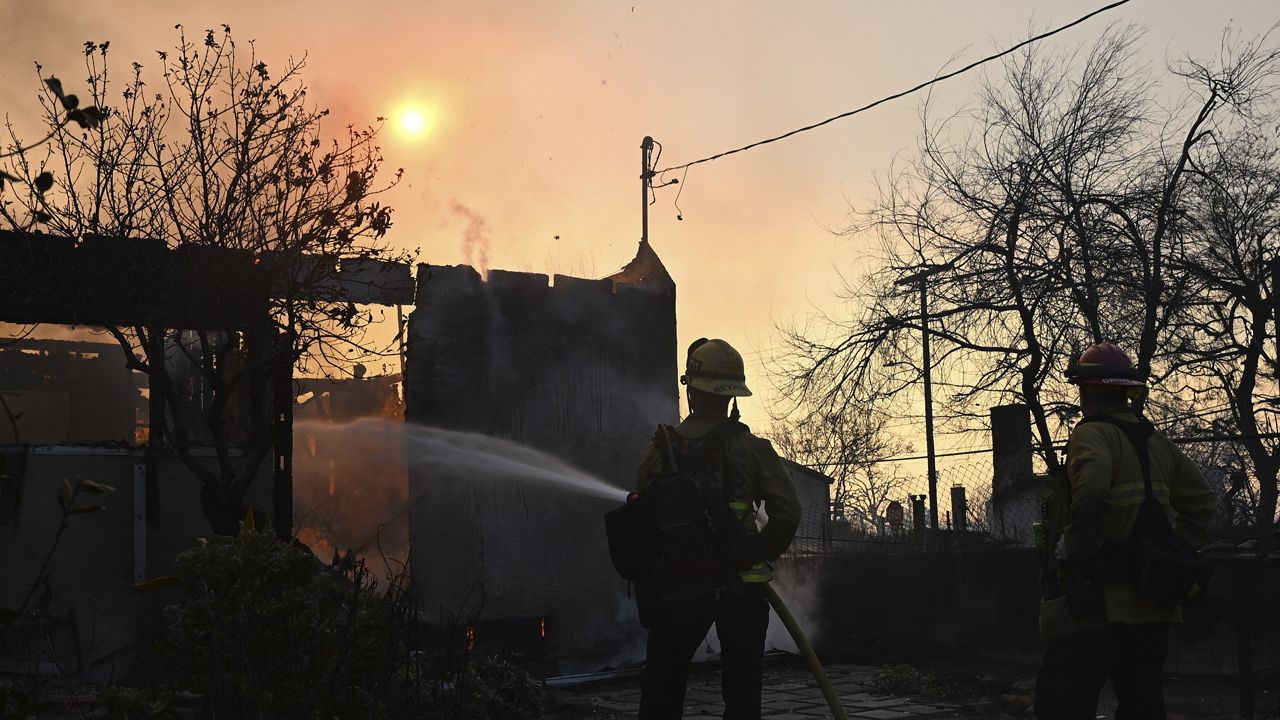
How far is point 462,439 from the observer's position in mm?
11250

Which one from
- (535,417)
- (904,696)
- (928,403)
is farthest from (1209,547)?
(928,403)

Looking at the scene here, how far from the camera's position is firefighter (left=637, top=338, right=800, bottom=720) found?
517 cm

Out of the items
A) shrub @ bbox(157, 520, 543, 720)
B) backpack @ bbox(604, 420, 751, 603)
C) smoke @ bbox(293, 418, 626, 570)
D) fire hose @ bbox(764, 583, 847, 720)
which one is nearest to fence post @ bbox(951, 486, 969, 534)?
smoke @ bbox(293, 418, 626, 570)

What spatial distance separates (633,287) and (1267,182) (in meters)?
8.59

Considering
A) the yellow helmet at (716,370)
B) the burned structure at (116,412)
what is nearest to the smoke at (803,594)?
the burned structure at (116,412)

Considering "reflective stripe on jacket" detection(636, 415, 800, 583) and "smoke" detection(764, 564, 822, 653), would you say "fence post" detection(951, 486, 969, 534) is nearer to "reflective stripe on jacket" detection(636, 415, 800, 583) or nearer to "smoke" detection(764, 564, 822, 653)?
"smoke" detection(764, 564, 822, 653)

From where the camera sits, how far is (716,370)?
559 cm

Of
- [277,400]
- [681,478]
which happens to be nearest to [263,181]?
[277,400]

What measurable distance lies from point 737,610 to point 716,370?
111cm

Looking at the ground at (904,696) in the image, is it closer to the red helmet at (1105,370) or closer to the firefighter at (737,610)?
the red helmet at (1105,370)

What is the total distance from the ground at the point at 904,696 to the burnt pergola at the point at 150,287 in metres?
3.61

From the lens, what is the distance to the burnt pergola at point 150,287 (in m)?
8.79

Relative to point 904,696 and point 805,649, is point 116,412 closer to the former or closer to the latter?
point 805,649

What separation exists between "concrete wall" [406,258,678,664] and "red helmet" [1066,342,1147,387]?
6.52 meters
